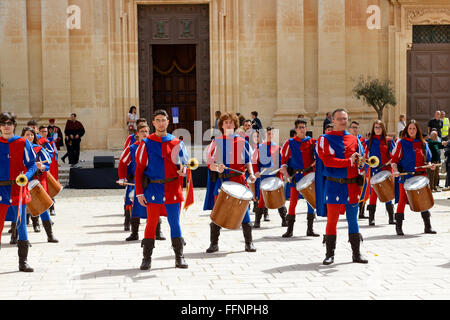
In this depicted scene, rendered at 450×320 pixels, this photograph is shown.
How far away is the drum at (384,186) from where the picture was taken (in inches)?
430

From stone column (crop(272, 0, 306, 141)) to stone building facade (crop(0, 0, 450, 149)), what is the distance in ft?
0.11

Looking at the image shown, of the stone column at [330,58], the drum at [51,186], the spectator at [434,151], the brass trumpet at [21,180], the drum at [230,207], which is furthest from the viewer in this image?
the stone column at [330,58]

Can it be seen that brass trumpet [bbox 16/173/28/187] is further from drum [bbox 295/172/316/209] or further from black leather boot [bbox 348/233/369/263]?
drum [bbox 295/172/316/209]

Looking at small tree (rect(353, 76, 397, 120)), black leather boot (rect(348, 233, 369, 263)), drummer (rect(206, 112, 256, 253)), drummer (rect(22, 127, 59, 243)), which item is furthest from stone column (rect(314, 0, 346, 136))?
black leather boot (rect(348, 233, 369, 263))

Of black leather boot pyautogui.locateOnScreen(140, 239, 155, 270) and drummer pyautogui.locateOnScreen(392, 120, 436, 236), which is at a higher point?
drummer pyautogui.locateOnScreen(392, 120, 436, 236)

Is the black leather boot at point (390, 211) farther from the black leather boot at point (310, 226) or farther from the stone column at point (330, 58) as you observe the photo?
the stone column at point (330, 58)

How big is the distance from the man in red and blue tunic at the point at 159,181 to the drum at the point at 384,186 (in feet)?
14.0

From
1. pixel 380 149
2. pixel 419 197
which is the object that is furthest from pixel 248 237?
pixel 380 149

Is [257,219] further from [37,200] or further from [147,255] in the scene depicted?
[147,255]

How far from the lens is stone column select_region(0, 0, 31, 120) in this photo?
76.8 ft

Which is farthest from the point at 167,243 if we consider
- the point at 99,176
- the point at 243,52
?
the point at 243,52

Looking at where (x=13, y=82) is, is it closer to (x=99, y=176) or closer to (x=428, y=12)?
(x=99, y=176)

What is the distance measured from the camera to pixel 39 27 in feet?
77.8

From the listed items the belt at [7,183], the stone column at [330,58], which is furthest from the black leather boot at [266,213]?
the stone column at [330,58]
